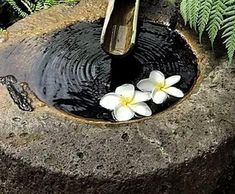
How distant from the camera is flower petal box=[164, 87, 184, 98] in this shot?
249cm

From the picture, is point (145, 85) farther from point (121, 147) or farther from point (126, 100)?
point (121, 147)

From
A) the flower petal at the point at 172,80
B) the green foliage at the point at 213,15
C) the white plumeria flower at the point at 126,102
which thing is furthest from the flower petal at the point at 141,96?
the green foliage at the point at 213,15

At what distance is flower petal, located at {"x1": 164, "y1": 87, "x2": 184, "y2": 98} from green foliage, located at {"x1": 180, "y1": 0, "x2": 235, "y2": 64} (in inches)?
9.7

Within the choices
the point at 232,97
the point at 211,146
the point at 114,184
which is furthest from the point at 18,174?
the point at 232,97

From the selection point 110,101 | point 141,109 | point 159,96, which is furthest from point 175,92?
point 110,101

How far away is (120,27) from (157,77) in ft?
1.22

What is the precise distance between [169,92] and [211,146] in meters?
0.34

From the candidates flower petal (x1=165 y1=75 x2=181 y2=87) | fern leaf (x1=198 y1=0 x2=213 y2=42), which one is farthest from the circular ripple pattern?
fern leaf (x1=198 y1=0 x2=213 y2=42)

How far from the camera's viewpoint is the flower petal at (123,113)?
94.0 inches

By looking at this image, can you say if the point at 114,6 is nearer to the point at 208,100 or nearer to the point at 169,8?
the point at 169,8

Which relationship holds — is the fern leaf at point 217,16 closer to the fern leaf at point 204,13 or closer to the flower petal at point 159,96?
the fern leaf at point 204,13

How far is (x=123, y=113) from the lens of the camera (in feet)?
7.91

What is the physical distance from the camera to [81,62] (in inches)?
106

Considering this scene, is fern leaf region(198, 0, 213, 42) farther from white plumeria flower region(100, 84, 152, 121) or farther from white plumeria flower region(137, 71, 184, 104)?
white plumeria flower region(100, 84, 152, 121)
